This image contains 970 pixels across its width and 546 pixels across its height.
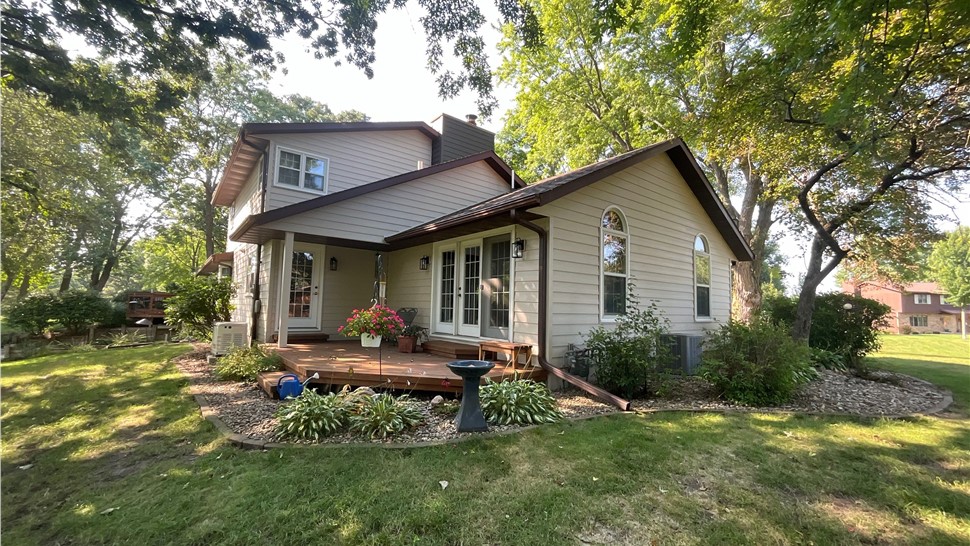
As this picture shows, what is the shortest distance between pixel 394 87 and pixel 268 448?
18.5 feet

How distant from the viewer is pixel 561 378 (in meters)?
5.86

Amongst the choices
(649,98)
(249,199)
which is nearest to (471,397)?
(249,199)

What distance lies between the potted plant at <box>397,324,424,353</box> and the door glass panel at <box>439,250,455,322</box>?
55cm

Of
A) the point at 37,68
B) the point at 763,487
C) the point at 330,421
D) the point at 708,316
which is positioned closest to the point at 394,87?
the point at 37,68

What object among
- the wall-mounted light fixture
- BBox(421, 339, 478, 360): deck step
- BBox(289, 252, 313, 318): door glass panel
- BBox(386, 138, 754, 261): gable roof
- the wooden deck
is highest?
BBox(386, 138, 754, 261): gable roof

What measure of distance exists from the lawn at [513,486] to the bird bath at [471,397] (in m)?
0.34

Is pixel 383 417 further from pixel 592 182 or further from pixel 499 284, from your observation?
pixel 592 182

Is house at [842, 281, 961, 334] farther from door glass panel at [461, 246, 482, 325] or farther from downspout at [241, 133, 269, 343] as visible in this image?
downspout at [241, 133, 269, 343]

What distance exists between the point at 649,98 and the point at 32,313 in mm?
20845

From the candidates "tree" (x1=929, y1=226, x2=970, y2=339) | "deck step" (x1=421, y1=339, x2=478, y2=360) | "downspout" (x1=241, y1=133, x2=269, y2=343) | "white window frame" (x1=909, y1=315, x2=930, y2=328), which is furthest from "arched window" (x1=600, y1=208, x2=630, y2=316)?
"white window frame" (x1=909, y1=315, x2=930, y2=328)

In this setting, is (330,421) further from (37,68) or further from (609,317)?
(37,68)

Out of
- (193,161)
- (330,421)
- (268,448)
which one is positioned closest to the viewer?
(268,448)

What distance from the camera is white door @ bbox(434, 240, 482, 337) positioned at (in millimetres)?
7422

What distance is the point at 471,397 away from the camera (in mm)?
4105
